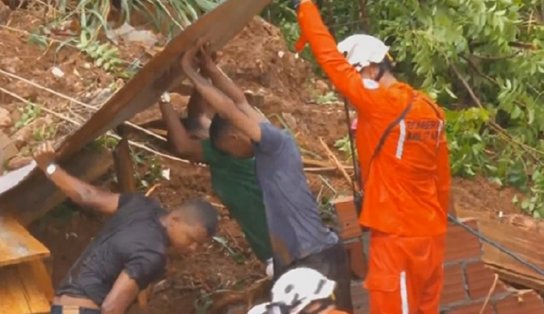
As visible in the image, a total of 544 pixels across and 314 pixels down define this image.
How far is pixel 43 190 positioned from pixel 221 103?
1106 millimetres

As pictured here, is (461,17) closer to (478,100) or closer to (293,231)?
(478,100)

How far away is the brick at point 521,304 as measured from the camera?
26.1ft

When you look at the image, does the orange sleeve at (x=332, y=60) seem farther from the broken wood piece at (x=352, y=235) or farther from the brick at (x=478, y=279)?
the brick at (x=478, y=279)

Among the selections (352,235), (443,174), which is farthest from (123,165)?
(443,174)

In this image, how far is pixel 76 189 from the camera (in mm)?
6297

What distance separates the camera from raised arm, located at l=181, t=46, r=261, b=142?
6.33 meters

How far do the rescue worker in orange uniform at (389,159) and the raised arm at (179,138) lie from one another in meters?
0.78

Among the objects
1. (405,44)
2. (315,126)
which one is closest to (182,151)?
(315,126)

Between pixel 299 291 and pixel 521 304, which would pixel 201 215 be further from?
pixel 521 304

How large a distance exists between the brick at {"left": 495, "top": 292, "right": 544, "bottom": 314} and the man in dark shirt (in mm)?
2488

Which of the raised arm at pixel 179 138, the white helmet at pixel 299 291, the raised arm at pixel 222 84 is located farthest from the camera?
the raised arm at pixel 179 138

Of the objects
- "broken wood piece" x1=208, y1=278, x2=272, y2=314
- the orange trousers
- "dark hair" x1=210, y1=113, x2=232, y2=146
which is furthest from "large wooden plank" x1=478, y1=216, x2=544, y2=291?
"dark hair" x1=210, y1=113, x2=232, y2=146

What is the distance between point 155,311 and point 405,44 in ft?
11.2

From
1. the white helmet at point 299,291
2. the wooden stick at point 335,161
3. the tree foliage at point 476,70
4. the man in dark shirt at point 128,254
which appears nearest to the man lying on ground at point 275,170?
→ the man in dark shirt at point 128,254
